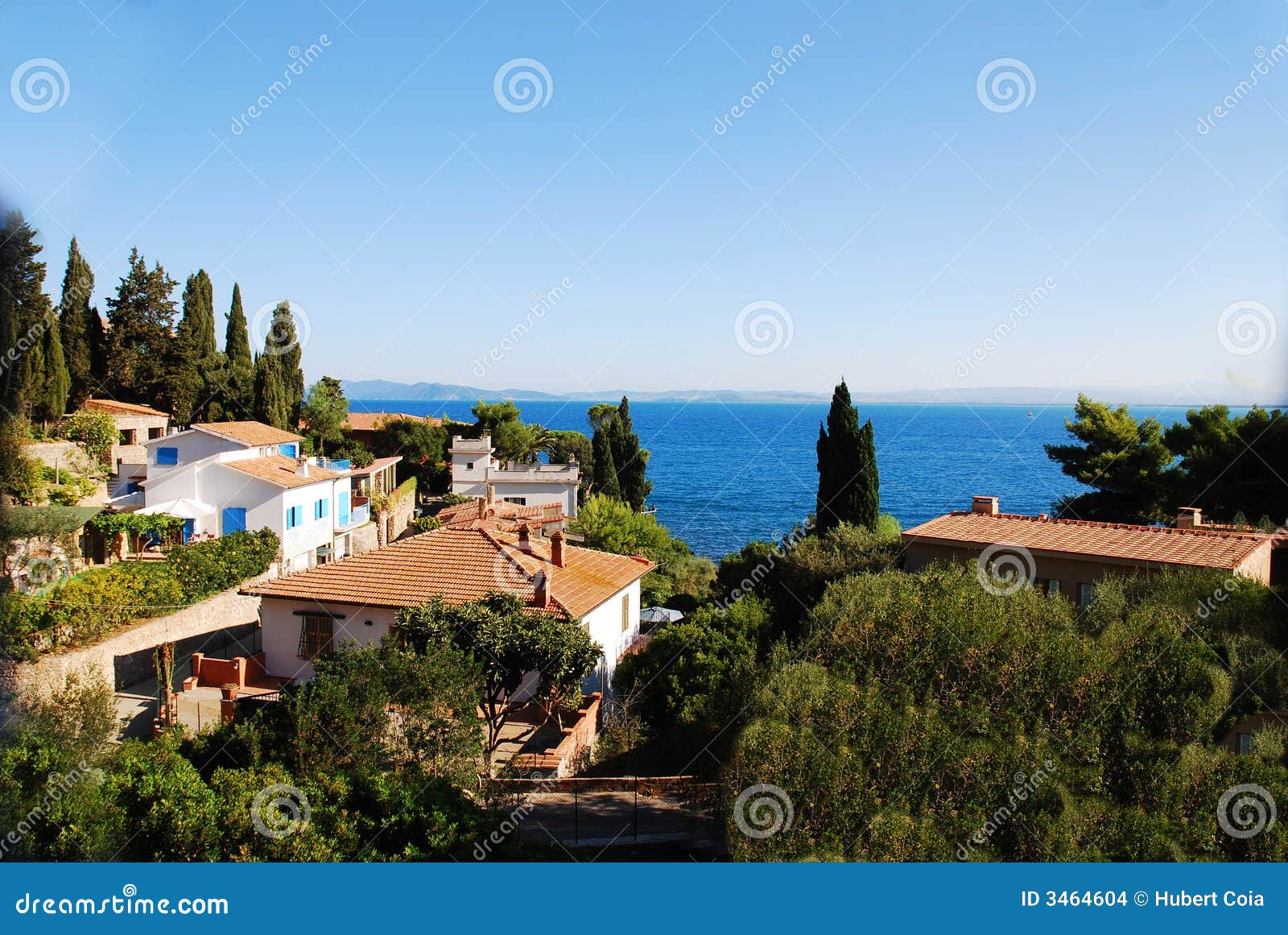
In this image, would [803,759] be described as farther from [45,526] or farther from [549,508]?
[549,508]

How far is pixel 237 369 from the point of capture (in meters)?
37.9

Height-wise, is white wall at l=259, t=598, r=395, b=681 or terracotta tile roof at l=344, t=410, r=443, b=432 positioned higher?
terracotta tile roof at l=344, t=410, r=443, b=432

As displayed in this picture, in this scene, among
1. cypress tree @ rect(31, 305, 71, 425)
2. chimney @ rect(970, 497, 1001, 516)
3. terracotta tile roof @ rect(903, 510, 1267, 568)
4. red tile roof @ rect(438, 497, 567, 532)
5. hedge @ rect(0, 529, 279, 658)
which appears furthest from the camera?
cypress tree @ rect(31, 305, 71, 425)

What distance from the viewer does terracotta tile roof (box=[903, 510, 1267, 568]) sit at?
1725cm

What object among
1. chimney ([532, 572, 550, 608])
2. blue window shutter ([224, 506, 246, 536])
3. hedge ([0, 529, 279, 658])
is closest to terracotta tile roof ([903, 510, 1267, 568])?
chimney ([532, 572, 550, 608])

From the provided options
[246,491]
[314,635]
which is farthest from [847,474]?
[246,491]

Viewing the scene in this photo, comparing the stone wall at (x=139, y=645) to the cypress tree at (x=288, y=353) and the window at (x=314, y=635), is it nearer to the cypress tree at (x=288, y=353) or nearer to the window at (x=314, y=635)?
the window at (x=314, y=635)

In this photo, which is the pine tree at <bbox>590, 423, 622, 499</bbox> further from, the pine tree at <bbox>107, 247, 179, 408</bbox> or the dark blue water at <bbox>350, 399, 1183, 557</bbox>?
the pine tree at <bbox>107, 247, 179, 408</bbox>

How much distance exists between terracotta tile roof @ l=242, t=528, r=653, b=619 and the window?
1.41ft

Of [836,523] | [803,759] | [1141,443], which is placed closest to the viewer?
[803,759]

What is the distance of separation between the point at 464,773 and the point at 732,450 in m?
127

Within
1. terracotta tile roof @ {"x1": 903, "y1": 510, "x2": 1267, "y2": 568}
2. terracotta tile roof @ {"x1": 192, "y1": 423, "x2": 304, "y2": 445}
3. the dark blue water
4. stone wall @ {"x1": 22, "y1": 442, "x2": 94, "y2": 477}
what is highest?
terracotta tile roof @ {"x1": 192, "y1": 423, "x2": 304, "y2": 445}

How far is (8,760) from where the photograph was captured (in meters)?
7.74

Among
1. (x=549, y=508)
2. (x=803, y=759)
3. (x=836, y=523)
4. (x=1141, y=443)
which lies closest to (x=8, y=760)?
(x=803, y=759)
